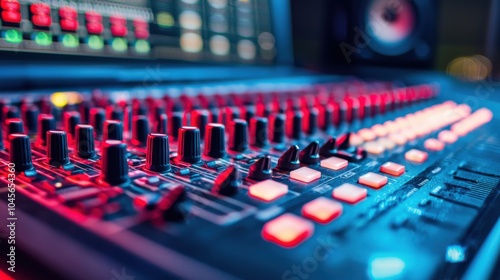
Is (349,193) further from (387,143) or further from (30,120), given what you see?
(30,120)

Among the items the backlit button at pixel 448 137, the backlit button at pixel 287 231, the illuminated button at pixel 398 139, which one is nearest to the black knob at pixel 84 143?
the backlit button at pixel 287 231

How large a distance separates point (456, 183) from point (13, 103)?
798mm

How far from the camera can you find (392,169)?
0.59 metres

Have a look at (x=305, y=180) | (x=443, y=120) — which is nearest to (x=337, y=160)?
(x=305, y=180)

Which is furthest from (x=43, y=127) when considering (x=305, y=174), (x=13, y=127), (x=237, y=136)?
(x=305, y=174)

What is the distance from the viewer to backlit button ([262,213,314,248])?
36 centimetres

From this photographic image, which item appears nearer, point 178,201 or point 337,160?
point 178,201

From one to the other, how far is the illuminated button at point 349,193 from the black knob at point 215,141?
0.21 meters

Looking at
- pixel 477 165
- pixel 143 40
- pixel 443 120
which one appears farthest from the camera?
pixel 143 40

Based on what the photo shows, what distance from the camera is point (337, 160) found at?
2.03 ft

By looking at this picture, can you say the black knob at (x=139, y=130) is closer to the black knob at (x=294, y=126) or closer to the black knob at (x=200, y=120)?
the black knob at (x=200, y=120)

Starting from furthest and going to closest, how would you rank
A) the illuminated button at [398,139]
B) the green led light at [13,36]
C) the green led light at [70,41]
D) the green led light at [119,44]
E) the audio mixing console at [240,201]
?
the green led light at [119,44], the green led light at [70,41], the green led light at [13,36], the illuminated button at [398,139], the audio mixing console at [240,201]

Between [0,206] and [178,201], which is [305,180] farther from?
[0,206]

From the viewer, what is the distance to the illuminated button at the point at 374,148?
702 mm
